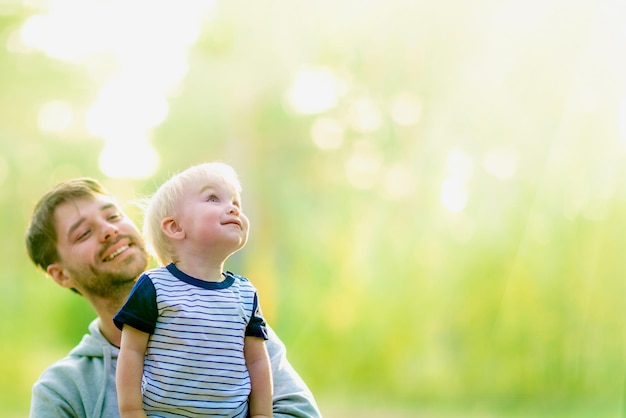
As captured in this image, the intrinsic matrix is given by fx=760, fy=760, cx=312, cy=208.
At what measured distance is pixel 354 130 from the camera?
6.43 meters

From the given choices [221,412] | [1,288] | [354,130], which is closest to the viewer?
[221,412]

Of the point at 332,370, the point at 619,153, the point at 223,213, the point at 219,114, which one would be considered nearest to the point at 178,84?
the point at 219,114

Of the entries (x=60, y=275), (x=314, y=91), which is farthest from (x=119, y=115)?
(x=60, y=275)

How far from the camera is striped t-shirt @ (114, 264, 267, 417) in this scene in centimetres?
134

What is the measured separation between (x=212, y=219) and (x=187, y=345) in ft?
0.76

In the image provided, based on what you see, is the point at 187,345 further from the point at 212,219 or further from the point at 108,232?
the point at 108,232

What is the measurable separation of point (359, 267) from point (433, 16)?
2240mm

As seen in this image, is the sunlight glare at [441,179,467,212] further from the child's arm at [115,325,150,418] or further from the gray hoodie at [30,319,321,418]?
the child's arm at [115,325,150,418]

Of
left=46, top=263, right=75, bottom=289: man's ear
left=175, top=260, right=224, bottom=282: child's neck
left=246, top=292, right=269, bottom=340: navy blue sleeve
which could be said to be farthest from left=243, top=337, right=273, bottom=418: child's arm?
left=46, top=263, right=75, bottom=289: man's ear

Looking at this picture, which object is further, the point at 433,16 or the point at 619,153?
the point at 433,16

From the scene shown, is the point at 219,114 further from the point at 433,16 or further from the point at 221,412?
the point at 221,412

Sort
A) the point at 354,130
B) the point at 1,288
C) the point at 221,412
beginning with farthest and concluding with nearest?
the point at 354,130, the point at 1,288, the point at 221,412

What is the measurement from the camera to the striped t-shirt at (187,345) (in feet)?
4.41

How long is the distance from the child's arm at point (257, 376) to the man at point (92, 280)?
0.22 m
